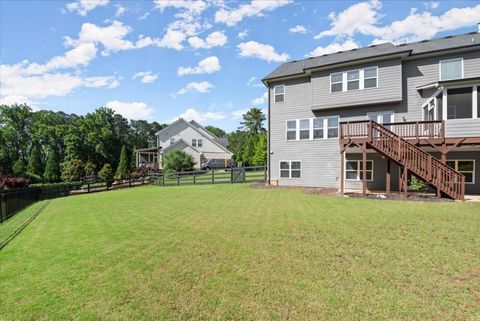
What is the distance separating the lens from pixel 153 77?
26453 millimetres

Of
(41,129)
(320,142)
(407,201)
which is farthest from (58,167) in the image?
(407,201)

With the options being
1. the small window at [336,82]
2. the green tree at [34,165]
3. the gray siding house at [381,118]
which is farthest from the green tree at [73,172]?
the small window at [336,82]

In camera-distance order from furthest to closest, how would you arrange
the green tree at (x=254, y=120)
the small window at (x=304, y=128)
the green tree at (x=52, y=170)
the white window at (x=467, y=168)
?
the green tree at (x=254, y=120) → the green tree at (x=52, y=170) → the small window at (x=304, y=128) → the white window at (x=467, y=168)

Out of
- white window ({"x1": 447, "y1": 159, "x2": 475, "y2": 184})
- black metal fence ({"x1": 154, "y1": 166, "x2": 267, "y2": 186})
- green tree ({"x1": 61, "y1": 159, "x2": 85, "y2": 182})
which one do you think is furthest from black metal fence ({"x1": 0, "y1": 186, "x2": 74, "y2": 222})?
white window ({"x1": 447, "y1": 159, "x2": 475, "y2": 184})

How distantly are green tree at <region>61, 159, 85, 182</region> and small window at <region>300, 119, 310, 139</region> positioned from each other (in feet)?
99.3

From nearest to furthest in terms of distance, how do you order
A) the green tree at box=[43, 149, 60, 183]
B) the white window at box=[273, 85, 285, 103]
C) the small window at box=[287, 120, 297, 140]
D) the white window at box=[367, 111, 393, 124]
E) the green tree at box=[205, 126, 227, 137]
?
the white window at box=[367, 111, 393, 124] < the small window at box=[287, 120, 297, 140] < the white window at box=[273, 85, 285, 103] < the green tree at box=[43, 149, 60, 183] < the green tree at box=[205, 126, 227, 137]

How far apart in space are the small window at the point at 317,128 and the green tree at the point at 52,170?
1427 inches

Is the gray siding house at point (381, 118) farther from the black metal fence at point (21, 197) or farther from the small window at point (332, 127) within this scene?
the black metal fence at point (21, 197)

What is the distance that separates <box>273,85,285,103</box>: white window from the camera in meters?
18.8

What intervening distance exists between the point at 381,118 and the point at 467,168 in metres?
4.95

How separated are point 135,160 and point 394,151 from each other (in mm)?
41433

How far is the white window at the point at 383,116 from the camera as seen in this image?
50.3 ft

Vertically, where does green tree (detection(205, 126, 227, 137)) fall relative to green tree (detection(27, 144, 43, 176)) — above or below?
above

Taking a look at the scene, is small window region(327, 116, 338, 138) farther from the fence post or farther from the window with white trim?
the fence post
